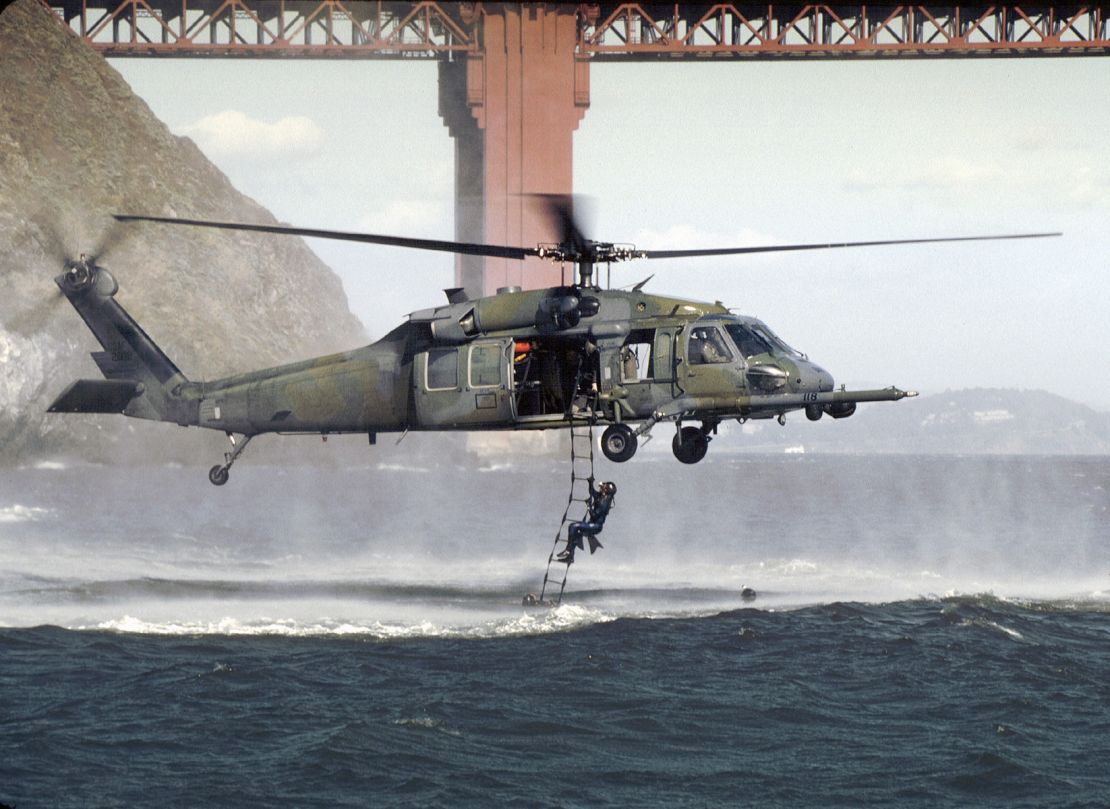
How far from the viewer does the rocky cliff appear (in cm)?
15812

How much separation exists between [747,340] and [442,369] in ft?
21.4

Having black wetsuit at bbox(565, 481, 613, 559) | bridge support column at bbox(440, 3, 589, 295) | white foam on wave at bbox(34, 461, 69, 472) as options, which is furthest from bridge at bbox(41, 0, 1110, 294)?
white foam on wave at bbox(34, 461, 69, 472)

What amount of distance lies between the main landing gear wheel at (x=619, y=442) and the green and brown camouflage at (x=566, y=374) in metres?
0.03

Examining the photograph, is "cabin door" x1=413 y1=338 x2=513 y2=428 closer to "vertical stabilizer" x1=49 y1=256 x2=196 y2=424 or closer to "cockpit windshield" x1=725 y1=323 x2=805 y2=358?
"cockpit windshield" x1=725 y1=323 x2=805 y2=358

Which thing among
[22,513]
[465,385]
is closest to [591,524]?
[465,385]

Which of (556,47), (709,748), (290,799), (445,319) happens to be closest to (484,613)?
(709,748)

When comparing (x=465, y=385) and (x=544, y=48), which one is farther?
(x=544, y=48)

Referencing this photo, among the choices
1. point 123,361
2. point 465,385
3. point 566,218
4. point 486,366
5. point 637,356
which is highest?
point 566,218

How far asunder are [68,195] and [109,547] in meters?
83.0

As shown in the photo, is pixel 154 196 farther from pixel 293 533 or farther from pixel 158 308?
pixel 293 533

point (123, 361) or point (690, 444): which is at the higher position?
point (123, 361)

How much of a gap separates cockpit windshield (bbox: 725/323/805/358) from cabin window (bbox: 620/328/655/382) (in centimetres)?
168

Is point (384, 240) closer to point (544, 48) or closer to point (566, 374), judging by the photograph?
point (566, 374)

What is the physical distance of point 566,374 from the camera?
32.2 meters
